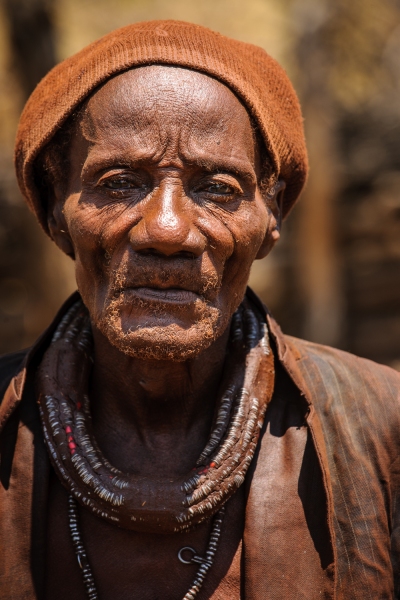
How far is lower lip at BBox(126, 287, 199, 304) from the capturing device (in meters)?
2.50

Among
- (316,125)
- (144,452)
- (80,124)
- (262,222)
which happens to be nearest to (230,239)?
(262,222)

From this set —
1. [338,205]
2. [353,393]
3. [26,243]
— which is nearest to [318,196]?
[338,205]

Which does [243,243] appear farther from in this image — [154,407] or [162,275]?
[154,407]

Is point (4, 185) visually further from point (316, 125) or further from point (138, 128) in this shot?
point (138, 128)

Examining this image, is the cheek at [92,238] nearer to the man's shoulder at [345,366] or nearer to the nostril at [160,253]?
the nostril at [160,253]

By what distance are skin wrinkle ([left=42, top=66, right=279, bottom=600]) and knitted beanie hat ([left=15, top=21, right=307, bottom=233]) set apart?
0.04 metres

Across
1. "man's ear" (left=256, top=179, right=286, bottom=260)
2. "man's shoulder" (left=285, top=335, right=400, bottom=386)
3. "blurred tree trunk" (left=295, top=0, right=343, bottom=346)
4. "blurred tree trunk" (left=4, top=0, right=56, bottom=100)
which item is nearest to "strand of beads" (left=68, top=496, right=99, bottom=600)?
"man's shoulder" (left=285, top=335, right=400, bottom=386)

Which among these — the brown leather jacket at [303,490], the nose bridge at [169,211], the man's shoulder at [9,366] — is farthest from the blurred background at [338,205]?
the nose bridge at [169,211]

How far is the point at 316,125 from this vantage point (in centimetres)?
922

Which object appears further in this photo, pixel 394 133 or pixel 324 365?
pixel 394 133

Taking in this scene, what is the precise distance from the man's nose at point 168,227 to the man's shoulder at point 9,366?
797mm

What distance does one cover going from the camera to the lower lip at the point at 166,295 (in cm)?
250

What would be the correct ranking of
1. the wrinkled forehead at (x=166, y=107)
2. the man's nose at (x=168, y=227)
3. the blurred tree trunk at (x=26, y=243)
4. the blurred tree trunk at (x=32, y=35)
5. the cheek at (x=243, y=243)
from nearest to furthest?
the man's nose at (x=168, y=227)
the wrinkled forehead at (x=166, y=107)
the cheek at (x=243, y=243)
the blurred tree trunk at (x=32, y=35)
the blurred tree trunk at (x=26, y=243)

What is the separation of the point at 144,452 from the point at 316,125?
23.2 ft
